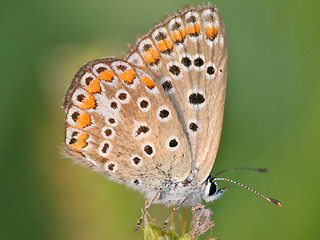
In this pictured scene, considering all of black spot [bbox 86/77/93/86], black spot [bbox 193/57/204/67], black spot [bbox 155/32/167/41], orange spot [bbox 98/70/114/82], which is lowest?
black spot [bbox 86/77/93/86]

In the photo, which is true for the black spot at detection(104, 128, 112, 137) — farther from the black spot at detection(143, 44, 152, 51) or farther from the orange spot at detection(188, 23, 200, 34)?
the orange spot at detection(188, 23, 200, 34)

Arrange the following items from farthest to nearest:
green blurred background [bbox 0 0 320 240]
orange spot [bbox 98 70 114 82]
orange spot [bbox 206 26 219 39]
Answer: green blurred background [bbox 0 0 320 240] < orange spot [bbox 98 70 114 82] < orange spot [bbox 206 26 219 39]

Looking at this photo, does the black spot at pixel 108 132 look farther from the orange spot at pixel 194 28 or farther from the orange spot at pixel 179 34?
the orange spot at pixel 194 28

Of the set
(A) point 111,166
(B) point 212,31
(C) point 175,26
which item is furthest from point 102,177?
(B) point 212,31

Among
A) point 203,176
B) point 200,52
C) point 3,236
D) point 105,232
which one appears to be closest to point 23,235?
point 3,236

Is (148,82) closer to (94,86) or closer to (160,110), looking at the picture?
(160,110)

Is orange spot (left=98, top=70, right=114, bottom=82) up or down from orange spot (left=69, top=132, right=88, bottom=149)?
up

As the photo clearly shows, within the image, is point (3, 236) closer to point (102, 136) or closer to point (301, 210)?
point (102, 136)

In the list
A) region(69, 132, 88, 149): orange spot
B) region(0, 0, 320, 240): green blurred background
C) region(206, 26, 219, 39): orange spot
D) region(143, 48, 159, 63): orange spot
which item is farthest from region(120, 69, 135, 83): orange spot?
region(0, 0, 320, 240): green blurred background
